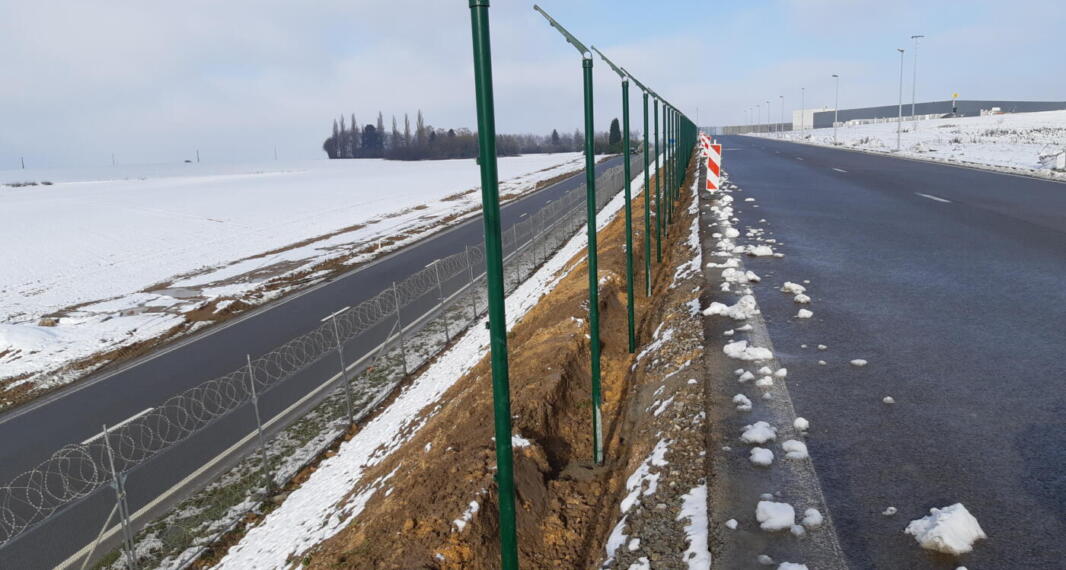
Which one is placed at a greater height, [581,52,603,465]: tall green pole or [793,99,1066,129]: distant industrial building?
[793,99,1066,129]: distant industrial building

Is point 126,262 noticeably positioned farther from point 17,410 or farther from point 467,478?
point 467,478

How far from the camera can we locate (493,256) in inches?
128

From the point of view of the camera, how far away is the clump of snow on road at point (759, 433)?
5.50m

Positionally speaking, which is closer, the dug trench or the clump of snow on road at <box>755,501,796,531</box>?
the clump of snow on road at <box>755,501,796,531</box>

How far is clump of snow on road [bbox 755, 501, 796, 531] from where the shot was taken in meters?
4.33

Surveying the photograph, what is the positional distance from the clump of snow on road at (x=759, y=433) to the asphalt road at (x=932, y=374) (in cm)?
32

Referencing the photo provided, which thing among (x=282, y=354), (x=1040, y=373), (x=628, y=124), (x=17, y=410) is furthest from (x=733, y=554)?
(x=17, y=410)

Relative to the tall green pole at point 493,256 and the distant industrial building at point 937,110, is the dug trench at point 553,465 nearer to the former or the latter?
the tall green pole at point 493,256

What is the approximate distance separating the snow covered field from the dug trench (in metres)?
10.2

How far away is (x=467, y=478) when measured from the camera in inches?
225

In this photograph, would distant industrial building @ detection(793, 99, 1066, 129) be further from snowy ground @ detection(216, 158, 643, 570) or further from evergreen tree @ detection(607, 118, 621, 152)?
snowy ground @ detection(216, 158, 643, 570)

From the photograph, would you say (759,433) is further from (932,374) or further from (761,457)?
(932,374)

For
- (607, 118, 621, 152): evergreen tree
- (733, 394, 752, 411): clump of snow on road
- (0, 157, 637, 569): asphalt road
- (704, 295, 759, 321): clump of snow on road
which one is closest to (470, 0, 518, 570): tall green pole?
(733, 394, 752, 411): clump of snow on road

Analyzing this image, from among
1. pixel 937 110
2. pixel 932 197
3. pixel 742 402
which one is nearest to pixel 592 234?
pixel 742 402
